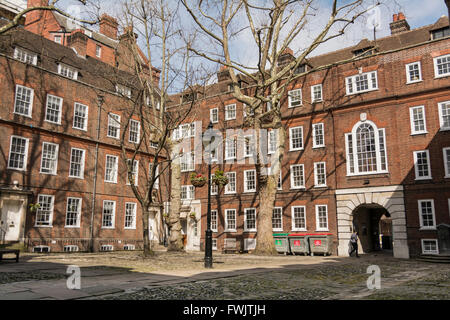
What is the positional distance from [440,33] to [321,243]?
16.4 metres

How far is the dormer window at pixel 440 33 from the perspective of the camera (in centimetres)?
2431

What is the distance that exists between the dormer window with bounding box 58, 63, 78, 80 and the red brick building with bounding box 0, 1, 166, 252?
82mm

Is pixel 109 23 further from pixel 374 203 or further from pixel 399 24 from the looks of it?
pixel 399 24

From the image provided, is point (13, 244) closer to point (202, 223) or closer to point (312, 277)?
point (202, 223)

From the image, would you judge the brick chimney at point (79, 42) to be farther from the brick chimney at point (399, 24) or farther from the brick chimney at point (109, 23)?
the brick chimney at point (399, 24)

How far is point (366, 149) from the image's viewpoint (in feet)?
82.3

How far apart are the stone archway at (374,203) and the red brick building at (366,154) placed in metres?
0.06

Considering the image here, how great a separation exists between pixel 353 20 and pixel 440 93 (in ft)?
28.5

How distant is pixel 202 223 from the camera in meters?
32.6

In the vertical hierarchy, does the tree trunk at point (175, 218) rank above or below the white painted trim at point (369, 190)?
below

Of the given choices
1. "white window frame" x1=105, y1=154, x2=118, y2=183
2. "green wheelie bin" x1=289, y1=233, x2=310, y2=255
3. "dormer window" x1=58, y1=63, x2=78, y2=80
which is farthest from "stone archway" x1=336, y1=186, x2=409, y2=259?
"dormer window" x1=58, y1=63, x2=78, y2=80

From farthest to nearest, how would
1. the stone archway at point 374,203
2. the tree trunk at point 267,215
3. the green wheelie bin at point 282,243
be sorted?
the green wheelie bin at point 282,243
the stone archway at point 374,203
the tree trunk at point 267,215

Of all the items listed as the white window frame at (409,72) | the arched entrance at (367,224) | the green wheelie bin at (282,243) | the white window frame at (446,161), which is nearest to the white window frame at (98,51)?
the green wheelie bin at (282,243)

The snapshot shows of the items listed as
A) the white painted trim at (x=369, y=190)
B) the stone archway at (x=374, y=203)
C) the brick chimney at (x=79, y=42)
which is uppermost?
the brick chimney at (x=79, y=42)
